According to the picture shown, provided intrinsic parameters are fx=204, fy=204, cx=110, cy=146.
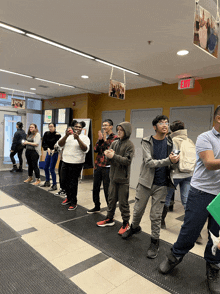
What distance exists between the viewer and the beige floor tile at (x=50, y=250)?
2.17 metres

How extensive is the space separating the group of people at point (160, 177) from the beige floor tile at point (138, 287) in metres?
0.20

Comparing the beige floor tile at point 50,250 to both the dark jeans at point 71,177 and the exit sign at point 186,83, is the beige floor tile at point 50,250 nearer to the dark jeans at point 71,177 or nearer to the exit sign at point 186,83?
the dark jeans at point 71,177

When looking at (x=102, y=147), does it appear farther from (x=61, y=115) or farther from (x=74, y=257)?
(x=61, y=115)

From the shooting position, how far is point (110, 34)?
7.93 feet

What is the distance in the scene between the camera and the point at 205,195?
167 centimetres

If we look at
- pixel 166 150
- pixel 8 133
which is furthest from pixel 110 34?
pixel 8 133

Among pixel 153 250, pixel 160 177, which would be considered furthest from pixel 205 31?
pixel 153 250

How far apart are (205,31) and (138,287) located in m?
2.17

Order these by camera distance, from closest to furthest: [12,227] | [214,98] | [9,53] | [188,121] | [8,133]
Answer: [12,227]
[9,53]
[214,98]
[188,121]
[8,133]

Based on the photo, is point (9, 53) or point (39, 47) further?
point (9, 53)

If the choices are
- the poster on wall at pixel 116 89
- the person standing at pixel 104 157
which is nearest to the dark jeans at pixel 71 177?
the person standing at pixel 104 157

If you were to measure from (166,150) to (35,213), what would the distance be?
2300 millimetres

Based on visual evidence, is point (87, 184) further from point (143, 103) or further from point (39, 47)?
point (39, 47)

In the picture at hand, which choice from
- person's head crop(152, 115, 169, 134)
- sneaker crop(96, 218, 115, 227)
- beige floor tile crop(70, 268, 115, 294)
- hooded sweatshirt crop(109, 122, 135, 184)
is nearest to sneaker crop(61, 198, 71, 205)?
sneaker crop(96, 218, 115, 227)
